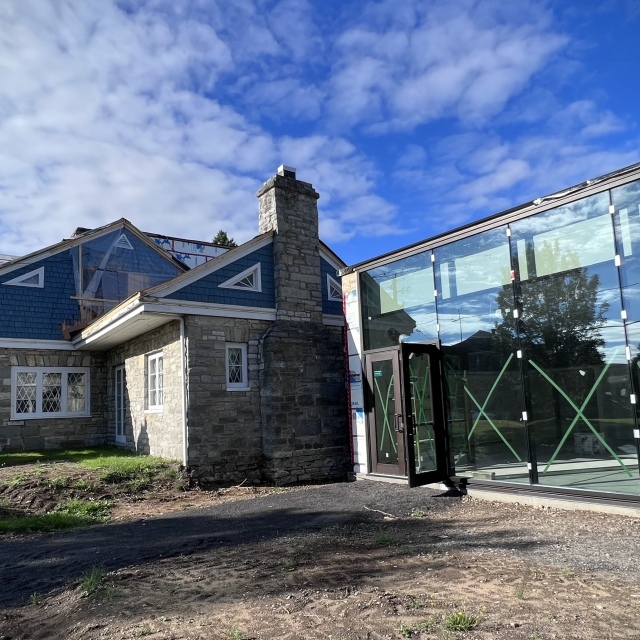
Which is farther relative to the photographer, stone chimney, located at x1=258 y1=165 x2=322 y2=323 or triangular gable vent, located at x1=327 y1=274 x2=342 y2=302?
triangular gable vent, located at x1=327 y1=274 x2=342 y2=302

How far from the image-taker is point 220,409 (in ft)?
37.1

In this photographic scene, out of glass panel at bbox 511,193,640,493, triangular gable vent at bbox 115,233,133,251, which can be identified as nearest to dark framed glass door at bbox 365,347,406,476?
glass panel at bbox 511,193,640,493

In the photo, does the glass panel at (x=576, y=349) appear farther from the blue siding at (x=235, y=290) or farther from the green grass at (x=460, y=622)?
the blue siding at (x=235, y=290)

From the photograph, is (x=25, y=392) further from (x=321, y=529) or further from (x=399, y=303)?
(x=321, y=529)

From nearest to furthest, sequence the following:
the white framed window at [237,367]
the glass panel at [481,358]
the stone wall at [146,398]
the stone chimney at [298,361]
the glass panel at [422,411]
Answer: the glass panel at [481,358] → the glass panel at [422,411] → the stone wall at [146,398] → the white framed window at [237,367] → the stone chimney at [298,361]

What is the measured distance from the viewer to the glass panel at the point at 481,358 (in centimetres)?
813

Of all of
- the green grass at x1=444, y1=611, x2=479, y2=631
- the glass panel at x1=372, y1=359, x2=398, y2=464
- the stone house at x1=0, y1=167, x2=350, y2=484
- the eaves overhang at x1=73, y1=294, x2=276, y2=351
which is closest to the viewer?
the green grass at x1=444, y1=611, x2=479, y2=631

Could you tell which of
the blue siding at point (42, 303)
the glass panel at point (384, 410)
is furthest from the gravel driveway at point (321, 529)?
Answer: the blue siding at point (42, 303)

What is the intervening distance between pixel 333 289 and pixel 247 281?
8.37ft

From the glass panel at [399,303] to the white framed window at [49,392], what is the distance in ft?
27.8

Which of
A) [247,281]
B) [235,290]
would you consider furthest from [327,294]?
[235,290]

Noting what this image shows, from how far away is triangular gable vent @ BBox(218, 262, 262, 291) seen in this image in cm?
1187

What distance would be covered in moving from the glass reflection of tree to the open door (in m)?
1.26

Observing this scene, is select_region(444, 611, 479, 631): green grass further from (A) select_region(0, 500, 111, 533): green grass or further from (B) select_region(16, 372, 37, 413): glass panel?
(B) select_region(16, 372, 37, 413): glass panel
